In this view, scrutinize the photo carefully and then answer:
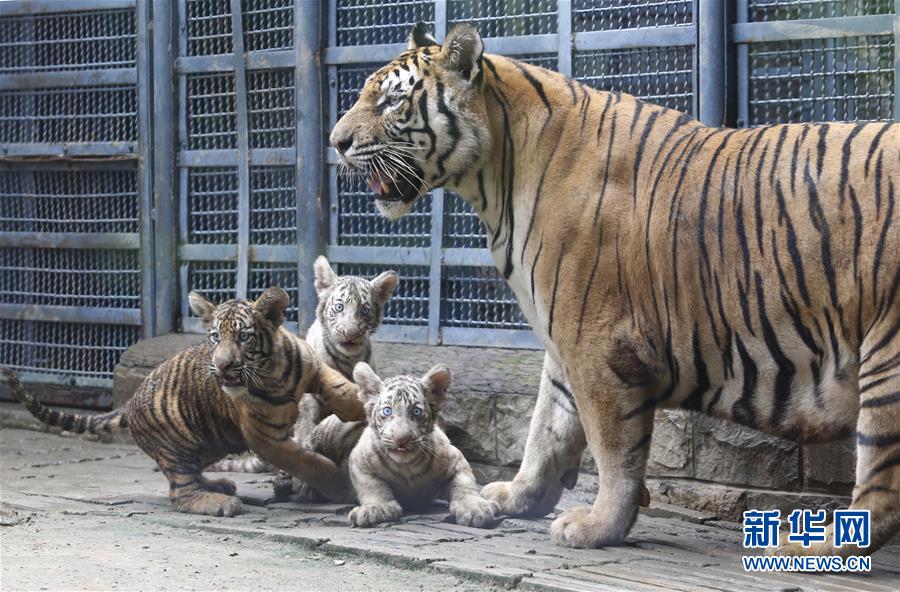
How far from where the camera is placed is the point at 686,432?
6.21 meters

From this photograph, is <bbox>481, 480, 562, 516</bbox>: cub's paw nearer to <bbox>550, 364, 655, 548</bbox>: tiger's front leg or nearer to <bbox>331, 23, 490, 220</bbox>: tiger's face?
<bbox>550, 364, 655, 548</bbox>: tiger's front leg

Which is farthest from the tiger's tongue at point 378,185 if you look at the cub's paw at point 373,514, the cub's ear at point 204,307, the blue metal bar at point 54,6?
the blue metal bar at point 54,6

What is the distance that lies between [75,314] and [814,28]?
16.3ft

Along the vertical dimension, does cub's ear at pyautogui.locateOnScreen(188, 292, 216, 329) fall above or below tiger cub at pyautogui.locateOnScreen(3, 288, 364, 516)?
above

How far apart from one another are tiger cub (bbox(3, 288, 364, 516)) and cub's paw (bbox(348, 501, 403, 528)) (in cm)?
Answer: 52

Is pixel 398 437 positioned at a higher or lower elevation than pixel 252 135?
lower

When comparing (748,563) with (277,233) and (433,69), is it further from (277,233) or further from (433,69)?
(277,233)

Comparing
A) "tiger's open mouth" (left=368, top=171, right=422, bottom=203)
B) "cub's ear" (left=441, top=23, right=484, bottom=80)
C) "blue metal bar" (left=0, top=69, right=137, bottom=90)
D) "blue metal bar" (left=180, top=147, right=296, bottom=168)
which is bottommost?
"tiger's open mouth" (left=368, top=171, right=422, bottom=203)

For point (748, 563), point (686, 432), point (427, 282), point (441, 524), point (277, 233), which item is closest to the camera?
point (748, 563)

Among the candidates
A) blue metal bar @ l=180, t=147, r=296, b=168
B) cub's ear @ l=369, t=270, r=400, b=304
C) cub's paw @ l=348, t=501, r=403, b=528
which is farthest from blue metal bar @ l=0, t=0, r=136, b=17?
cub's paw @ l=348, t=501, r=403, b=528

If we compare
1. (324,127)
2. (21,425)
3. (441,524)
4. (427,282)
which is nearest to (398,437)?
(441,524)

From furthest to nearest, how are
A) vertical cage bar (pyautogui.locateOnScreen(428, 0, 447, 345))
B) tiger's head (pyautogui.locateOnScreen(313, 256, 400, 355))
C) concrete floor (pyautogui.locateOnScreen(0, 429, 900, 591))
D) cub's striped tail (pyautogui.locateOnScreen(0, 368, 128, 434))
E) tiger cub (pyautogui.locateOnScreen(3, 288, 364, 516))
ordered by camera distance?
vertical cage bar (pyautogui.locateOnScreen(428, 0, 447, 345)) → tiger's head (pyautogui.locateOnScreen(313, 256, 400, 355)) → cub's striped tail (pyautogui.locateOnScreen(0, 368, 128, 434)) → tiger cub (pyautogui.locateOnScreen(3, 288, 364, 516)) → concrete floor (pyautogui.locateOnScreen(0, 429, 900, 591))

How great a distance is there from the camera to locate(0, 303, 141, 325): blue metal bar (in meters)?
8.56

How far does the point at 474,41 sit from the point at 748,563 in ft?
7.38
